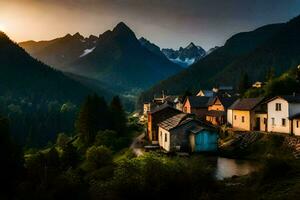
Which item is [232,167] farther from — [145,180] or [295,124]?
[145,180]

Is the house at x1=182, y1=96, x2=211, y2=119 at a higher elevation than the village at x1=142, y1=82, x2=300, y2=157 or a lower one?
higher

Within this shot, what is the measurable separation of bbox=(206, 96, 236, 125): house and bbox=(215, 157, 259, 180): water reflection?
20.9 metres

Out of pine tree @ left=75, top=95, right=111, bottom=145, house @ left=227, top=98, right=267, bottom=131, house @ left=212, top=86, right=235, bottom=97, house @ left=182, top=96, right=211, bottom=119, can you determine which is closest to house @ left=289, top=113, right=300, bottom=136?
house @ left=227, top=98, right=267, bottom=131

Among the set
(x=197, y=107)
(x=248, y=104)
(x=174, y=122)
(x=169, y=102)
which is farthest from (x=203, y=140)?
(x=169, y=102)

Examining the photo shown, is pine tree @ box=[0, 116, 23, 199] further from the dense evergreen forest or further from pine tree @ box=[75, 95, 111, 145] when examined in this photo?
pine tree @ box=[75, 95, 111, 145]

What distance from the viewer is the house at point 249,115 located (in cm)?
5169

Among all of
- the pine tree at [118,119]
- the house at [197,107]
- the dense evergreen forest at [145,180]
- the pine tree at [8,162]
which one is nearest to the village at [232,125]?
the dense evergreen forest at [145,180]

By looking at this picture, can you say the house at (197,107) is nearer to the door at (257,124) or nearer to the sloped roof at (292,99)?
the door at (257,124)

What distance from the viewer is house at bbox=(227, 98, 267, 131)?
5169 cm

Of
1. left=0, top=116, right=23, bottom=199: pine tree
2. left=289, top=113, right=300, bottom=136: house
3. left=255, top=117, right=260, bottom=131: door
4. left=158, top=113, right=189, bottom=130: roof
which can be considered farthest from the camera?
left=255, top=117, right=260, bottom=131: door

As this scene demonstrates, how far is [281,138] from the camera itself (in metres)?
42.5

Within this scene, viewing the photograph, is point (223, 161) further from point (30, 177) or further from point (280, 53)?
point (280, 53)

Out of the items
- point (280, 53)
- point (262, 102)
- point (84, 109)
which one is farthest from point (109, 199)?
point (280, 53)

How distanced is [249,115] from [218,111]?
12722mm
